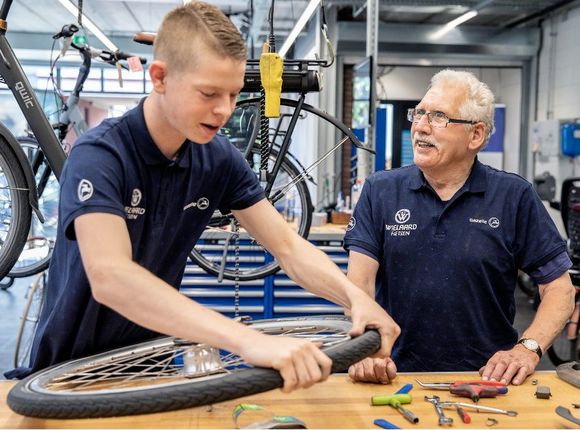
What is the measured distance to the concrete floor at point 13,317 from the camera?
4.86m

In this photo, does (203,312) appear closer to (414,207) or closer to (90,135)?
(90,135)

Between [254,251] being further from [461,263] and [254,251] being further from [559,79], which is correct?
[559,79]

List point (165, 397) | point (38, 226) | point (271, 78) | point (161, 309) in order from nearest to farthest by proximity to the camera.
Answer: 1. point (165, 397)
2. point (161, 309)
3. point (271, 78)
4. point (38, 226)

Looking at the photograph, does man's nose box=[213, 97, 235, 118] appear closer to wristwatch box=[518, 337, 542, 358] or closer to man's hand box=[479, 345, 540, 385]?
man's hand box=[479, 345, 540, 385]

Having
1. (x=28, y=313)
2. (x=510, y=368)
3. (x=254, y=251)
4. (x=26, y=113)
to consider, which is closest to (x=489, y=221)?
(x=510, y=368)

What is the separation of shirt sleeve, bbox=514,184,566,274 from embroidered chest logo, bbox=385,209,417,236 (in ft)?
1.10

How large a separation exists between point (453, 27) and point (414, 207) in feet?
26.7

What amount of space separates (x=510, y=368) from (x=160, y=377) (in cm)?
85

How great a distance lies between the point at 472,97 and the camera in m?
2.09

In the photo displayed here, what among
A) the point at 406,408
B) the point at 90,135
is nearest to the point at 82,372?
the point at 90,135

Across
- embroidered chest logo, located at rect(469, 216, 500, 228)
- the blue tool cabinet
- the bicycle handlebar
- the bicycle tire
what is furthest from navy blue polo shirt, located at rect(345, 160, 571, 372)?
the bicycle handlebar

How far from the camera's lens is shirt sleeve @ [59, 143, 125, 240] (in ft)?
3.77

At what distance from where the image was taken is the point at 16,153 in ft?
8.25

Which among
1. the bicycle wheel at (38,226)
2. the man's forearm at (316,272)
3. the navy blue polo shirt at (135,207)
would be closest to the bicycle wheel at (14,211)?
the bicycle wheel at (38,226)
